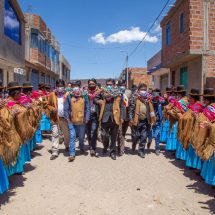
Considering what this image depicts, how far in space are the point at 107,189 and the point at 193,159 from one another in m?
1.93

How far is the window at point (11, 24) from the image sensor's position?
54.6 feet

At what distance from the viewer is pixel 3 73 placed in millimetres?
17922

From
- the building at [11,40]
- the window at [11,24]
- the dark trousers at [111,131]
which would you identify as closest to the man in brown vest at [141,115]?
the dark trousers at [111,131]

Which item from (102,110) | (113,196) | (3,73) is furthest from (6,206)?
(3,73)

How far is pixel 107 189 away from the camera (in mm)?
5023

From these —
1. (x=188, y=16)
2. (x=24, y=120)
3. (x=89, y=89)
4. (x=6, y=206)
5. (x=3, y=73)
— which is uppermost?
(x=188, y=16)

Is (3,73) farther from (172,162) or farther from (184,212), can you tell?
(184,212)

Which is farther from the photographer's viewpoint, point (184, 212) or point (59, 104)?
point (59, 104)

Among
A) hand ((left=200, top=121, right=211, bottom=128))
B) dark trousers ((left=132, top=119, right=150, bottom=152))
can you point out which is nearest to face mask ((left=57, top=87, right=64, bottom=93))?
dark trousers ((left=132, top=119, right=150, bottom=152))

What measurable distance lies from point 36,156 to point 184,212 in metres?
4.47

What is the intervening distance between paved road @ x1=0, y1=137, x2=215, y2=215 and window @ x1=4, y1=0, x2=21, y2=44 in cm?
1218

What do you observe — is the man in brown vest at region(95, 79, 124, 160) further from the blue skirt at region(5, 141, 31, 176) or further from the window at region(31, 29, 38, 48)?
the window at region(31, 29, 38, 48)

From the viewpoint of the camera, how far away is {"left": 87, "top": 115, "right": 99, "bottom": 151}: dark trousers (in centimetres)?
781

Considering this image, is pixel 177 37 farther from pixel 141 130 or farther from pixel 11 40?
pixel 11 40
